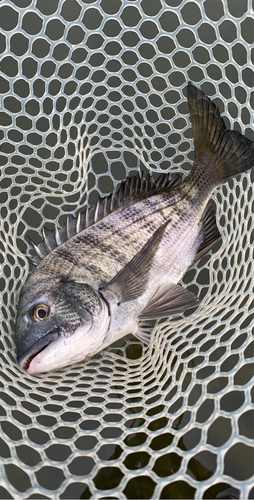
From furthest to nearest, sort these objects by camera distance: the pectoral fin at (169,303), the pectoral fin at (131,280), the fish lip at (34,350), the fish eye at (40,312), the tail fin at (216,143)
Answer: the tail fin at (216,143)
the pectoral fin at (169,303)
the pectoral fin at (131,280)
the fish eye at (40,312)
the fish lip at (34,350)

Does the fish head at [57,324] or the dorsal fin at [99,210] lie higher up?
the dorsal fin at [99,210]

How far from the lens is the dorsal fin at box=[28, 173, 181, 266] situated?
114 inches

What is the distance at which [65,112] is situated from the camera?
368 centimetres

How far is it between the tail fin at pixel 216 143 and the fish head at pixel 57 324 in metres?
1.47

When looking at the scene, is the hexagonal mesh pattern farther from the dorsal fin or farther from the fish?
the dorsal fin

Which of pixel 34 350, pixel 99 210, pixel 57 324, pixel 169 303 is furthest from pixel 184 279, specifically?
pixel 34 350

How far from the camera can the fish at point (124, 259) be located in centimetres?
230

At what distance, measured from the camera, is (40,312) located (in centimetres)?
230

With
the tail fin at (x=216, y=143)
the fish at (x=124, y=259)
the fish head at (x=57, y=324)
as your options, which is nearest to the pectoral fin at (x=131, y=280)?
the fish at (x=124, y=259)

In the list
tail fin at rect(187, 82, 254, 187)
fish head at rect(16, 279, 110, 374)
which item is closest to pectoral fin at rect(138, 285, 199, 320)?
fish head at rect(16, 279, 110, 374)

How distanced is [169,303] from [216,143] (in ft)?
4.55

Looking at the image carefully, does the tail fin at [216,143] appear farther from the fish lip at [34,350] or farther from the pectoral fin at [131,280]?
the fish lip at [34,350]

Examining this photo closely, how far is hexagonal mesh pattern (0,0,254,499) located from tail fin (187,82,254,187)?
0.27 metres

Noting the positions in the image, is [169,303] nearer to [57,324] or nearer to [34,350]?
[57,324]
